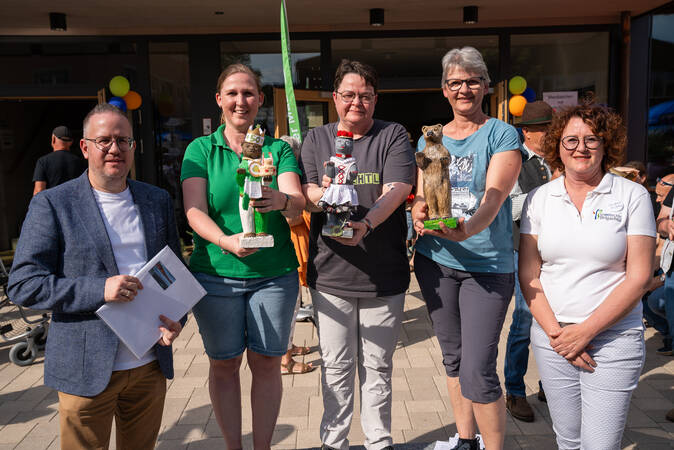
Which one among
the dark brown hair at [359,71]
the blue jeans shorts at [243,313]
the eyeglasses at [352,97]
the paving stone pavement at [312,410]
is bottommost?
the paving stone pavement at [312,410]

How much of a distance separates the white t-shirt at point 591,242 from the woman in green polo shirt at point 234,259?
3.71ft

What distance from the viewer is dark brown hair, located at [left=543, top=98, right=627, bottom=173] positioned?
2154mm

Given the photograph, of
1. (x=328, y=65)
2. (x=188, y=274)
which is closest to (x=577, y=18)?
(x=328, y=65)

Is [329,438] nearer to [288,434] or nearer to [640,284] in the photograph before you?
[288,434]

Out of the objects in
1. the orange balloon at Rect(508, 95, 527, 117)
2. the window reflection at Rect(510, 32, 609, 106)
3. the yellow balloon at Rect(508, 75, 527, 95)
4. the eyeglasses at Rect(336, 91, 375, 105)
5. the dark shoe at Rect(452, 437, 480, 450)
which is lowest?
the dark shoe at Rect(452, 437, 480, 450)

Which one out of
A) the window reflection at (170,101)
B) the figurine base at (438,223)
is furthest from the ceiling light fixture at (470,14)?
the figurine base at (438,223)

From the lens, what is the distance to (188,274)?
7.43ft

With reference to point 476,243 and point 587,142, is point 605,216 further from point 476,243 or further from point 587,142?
point 476,243

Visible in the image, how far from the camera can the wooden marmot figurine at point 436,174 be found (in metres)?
2.35

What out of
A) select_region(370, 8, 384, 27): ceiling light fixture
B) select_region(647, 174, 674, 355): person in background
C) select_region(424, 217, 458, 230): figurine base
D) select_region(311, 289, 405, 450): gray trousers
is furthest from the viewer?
select_region(370, 8, 384, 27): ceiling light fixture

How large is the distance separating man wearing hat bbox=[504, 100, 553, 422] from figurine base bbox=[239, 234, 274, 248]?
171 cm

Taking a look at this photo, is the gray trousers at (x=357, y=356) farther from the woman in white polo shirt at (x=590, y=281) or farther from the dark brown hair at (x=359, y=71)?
the dark brown hair at (x=359, y=71)

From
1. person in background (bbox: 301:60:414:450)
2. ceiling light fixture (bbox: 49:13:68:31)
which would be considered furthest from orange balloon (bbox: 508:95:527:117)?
ceiling light fixture (bbox: 49:13:68:31)

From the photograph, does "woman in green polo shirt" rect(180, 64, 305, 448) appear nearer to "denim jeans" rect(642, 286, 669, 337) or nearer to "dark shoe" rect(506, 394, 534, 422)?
"dark shoe" rect(506, 394, 534, 422)
